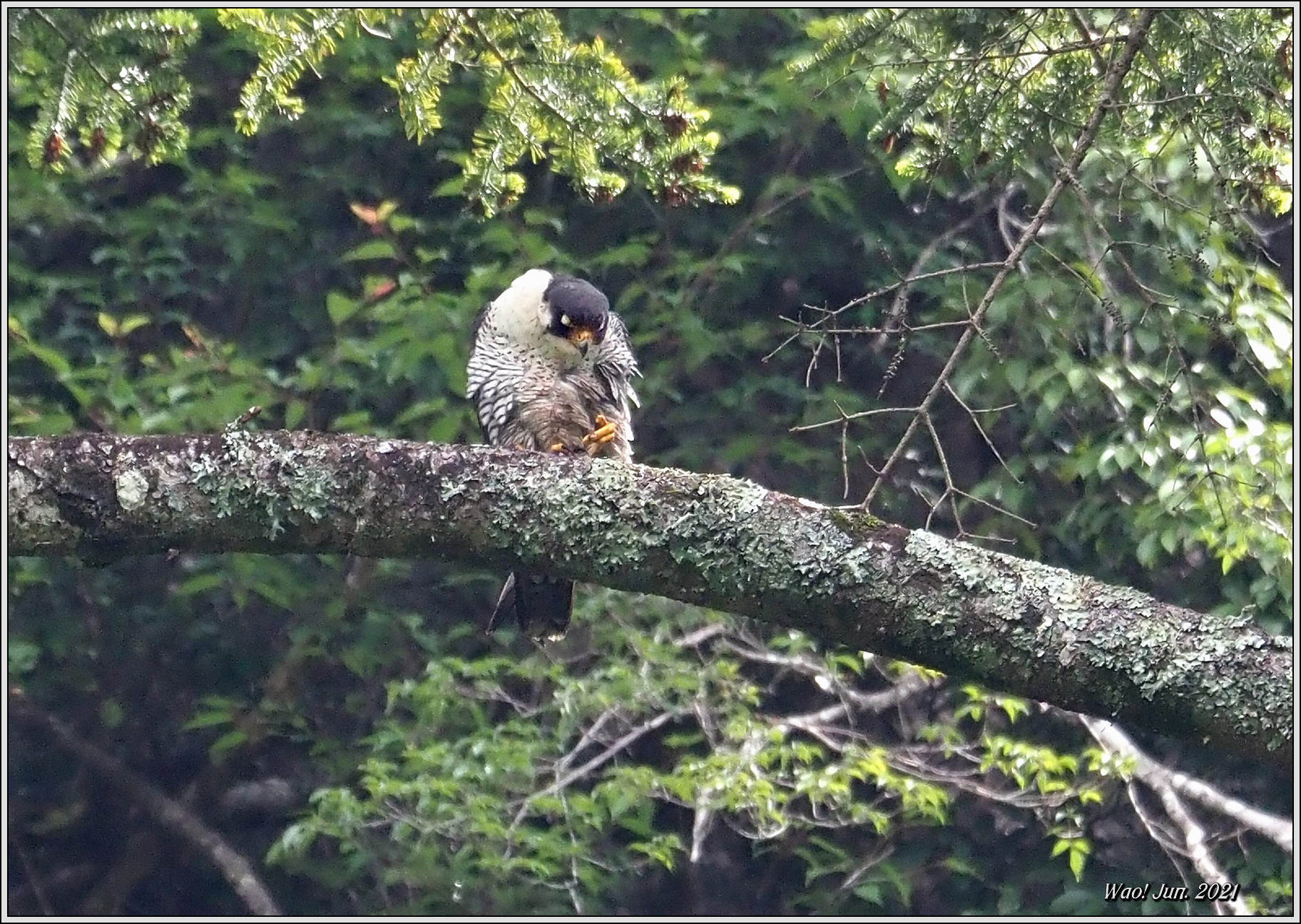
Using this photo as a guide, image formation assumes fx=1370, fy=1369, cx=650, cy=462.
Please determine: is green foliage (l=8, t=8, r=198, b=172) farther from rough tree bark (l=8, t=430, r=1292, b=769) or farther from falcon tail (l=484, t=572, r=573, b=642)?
falcon tail (l=484, t=572, r=573, b=642)

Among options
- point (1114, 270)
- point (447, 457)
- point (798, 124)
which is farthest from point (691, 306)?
point (447, 457)

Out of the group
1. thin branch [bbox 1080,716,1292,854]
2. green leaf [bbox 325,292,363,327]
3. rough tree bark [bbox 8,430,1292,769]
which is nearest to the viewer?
rough tree bark [bbox 8,430,1292,769]

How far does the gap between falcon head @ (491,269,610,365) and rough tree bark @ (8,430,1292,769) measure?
1344 mm

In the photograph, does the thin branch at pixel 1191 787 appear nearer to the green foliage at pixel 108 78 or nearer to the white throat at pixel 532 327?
the white throat at pixel 532 327

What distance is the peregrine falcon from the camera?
3537 millimetres

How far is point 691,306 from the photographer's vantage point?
4859 mm

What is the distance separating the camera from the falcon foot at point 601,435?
344 centimetres

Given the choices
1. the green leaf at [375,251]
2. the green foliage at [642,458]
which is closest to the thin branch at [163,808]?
the green foliage at [642,458]

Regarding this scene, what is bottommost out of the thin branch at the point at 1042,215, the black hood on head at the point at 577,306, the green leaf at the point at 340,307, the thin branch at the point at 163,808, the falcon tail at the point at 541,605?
the thin branch at the point at 163,808

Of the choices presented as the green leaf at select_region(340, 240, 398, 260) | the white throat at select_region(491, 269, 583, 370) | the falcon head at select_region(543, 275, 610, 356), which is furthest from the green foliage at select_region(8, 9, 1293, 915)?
the falcon head at select_region(543, 275, 610, 356)

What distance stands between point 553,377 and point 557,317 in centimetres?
16

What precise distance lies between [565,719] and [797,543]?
2.38 meters

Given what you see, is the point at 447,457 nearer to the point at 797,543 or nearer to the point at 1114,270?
the point at 797,543

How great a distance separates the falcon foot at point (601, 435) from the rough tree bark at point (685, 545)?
1220 mm
